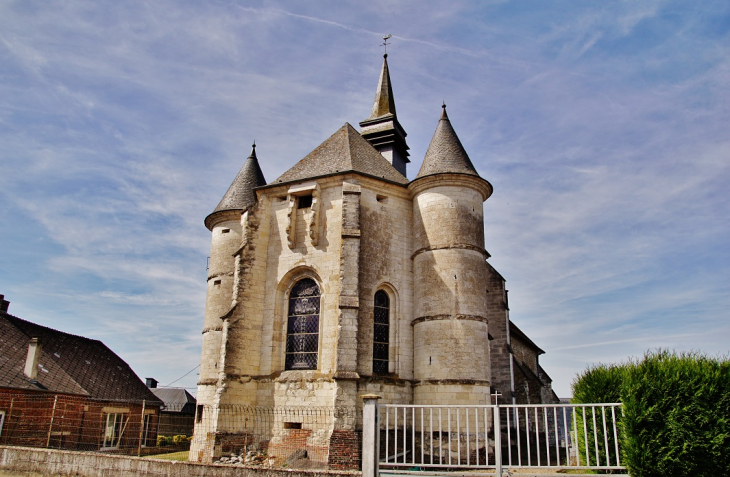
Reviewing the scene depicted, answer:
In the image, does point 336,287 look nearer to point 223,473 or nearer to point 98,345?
point 223,473

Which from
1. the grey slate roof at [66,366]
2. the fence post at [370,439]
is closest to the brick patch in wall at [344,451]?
the fence post at [370,439]

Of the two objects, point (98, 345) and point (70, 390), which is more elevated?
point (98, 345)

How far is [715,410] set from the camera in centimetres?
728

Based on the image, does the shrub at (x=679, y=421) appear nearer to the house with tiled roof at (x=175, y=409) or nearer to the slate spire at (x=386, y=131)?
the slate spire at (x=386, y=131)

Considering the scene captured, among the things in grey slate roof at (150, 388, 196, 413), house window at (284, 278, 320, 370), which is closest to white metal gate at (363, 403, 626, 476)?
house window at (284, 278, 320, 370)

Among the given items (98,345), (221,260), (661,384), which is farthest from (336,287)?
(98,345)

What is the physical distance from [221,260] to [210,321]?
7.47 feet

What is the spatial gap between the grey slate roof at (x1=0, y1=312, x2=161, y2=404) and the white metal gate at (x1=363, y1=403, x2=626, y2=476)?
1270cm

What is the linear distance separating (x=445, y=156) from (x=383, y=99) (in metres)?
10.7

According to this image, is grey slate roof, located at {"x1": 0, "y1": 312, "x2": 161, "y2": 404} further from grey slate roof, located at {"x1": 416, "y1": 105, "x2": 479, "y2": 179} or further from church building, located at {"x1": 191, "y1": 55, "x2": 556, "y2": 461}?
grey slate roof, located at {"x1": 416, "y1": 105, "x2": 479, "y2": 179}

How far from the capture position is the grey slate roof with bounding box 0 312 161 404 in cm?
1847

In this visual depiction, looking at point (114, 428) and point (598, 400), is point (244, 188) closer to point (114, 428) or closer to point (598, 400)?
point (114, 428)

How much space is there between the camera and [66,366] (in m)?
21.2

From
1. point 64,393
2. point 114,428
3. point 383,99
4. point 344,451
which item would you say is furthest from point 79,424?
point 383,99
